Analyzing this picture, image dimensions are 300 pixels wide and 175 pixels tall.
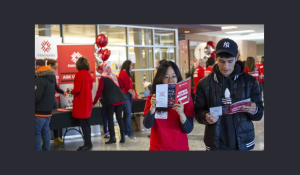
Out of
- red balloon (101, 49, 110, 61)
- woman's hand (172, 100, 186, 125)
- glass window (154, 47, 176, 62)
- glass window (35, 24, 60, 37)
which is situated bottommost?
woman's hand (172, 100, 186, 125)

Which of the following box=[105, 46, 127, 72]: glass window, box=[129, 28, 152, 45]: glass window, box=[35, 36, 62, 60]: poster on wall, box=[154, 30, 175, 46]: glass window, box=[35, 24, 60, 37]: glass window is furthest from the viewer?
box=[154, 30, 175, 46]: glass window

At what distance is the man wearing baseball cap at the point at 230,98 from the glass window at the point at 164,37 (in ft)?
27.1

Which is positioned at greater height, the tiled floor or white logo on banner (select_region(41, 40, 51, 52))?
white logo on banner (select_region(41, 40, 51, 52))

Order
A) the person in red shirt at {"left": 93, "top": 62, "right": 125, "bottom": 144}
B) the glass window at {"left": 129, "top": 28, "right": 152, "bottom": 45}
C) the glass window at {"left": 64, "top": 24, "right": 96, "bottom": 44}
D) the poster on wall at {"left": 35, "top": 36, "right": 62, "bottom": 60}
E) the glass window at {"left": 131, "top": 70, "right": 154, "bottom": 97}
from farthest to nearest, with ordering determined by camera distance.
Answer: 1. the glass window at {"left": 131, "top": 70, "right": 154, "bottom": 97}
2. the glass window at {"left": 129, "top": 28, "right": 152, "bottom": 45}
3. the glass window at {"left": 64, "top": 24, "right": 96, "bottom": 44}
4. the poster on wall at {"left": 35, "top": 36, "right": 62, "bottom": 60}
5. the person in red shirt at {"left": 93, "top": 62, "right": 125, "bottom": 144}

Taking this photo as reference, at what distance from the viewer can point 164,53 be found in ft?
35.3

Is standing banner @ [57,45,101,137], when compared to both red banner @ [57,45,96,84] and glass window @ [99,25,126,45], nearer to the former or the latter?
red banner @ [57,45,96,84]

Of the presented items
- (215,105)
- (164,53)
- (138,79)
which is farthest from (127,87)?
(164,53)

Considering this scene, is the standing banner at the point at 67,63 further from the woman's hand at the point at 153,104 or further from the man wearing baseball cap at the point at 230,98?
the man wearing baseball cap at the point at 230,98

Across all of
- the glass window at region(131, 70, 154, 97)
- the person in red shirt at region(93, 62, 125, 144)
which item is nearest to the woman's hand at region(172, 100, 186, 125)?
the person in red shirt at region(93, 62, 125, 144)

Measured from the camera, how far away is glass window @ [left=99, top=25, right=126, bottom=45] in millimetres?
8641

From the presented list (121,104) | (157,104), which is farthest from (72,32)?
(157,104)

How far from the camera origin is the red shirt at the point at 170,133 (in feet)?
7.23

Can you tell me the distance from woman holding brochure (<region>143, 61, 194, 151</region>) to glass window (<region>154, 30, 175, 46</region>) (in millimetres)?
8164

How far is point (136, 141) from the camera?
20.0 feet
